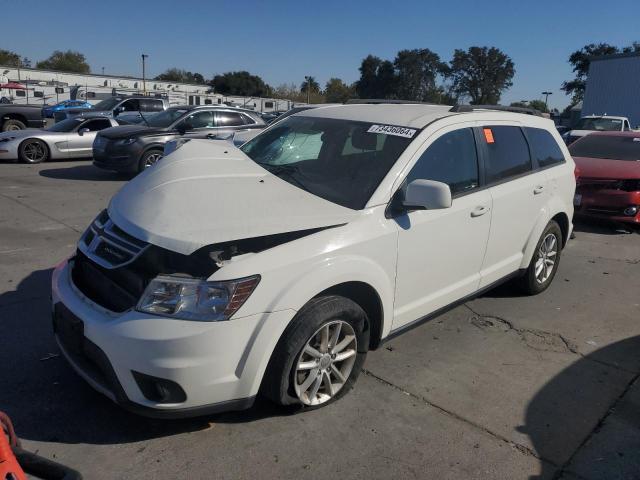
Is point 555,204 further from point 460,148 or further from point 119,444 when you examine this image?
point 119,444

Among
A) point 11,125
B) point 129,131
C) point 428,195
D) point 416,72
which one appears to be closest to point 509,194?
point 428,195

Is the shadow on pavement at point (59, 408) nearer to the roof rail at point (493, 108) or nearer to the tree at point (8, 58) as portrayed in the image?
the roof rail at point (493, 108)

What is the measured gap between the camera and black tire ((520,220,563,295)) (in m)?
4.85

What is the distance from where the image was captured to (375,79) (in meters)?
79.9

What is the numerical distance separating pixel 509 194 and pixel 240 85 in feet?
307

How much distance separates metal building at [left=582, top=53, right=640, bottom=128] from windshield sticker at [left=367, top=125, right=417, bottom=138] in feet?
125

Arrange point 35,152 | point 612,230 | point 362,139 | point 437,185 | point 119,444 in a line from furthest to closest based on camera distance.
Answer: point 35,152 < point 612,230 < point 362,139 < point 437,185 < point 119,444

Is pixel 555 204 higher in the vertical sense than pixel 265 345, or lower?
higher

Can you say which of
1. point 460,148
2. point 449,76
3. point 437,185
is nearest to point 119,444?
point 437,185

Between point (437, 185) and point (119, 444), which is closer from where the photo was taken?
point (119, 444)

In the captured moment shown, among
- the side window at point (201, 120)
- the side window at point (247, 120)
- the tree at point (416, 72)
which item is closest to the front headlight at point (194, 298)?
the side window at point (201, 120)

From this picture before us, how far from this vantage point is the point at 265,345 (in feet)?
8.63

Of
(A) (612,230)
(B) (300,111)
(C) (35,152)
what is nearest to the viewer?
(B) (300,111)

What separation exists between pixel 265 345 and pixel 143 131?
937 cm
